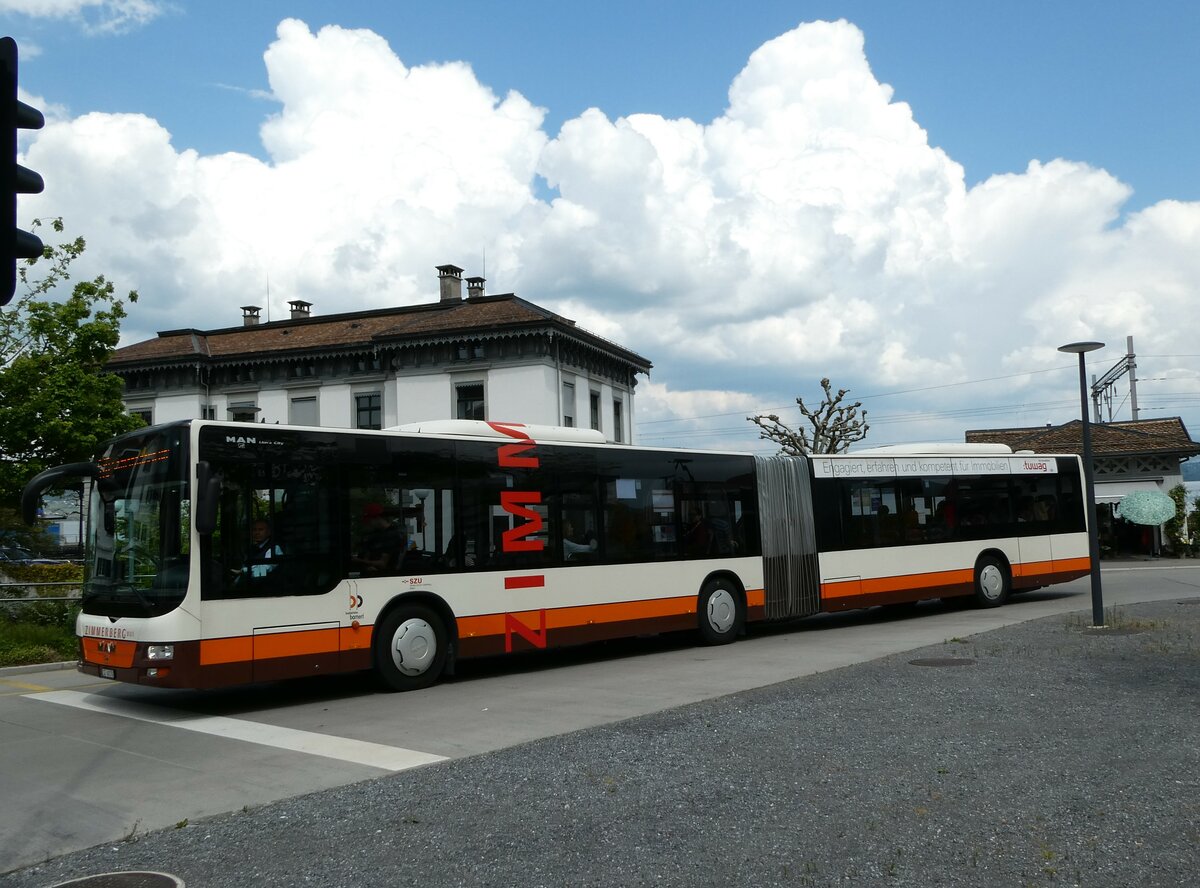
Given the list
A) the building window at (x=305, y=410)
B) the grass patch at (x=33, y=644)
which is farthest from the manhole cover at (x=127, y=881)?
the building window at (x=305, y=410)

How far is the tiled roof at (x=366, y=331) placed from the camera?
4006 cm

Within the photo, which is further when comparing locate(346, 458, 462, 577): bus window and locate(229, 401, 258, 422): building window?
locate(229, 401, 258, 422): building window

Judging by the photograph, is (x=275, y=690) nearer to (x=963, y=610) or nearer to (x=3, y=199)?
(x=3, y=199)

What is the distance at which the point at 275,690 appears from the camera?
489 inches

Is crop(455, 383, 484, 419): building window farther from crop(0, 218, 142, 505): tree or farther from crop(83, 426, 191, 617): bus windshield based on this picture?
crop(83, 426, 191, 617): bus windshield

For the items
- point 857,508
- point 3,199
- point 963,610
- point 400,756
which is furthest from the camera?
point 963,610

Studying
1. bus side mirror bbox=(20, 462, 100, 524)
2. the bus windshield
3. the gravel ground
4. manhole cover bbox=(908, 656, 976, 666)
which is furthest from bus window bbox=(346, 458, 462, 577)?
manhole cover bbox=(908, 656, 976, 666)

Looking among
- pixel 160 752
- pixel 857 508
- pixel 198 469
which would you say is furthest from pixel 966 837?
pixel 857 508

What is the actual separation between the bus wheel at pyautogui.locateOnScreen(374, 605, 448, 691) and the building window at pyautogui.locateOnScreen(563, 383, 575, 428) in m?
28.5

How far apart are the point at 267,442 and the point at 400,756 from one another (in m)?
4.09

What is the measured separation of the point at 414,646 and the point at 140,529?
10.4ft

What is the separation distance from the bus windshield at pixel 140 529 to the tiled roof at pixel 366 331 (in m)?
28.3

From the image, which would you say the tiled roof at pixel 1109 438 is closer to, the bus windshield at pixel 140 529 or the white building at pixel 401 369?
the white building at pixel 401 369

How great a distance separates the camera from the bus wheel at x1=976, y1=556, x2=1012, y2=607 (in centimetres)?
1975
